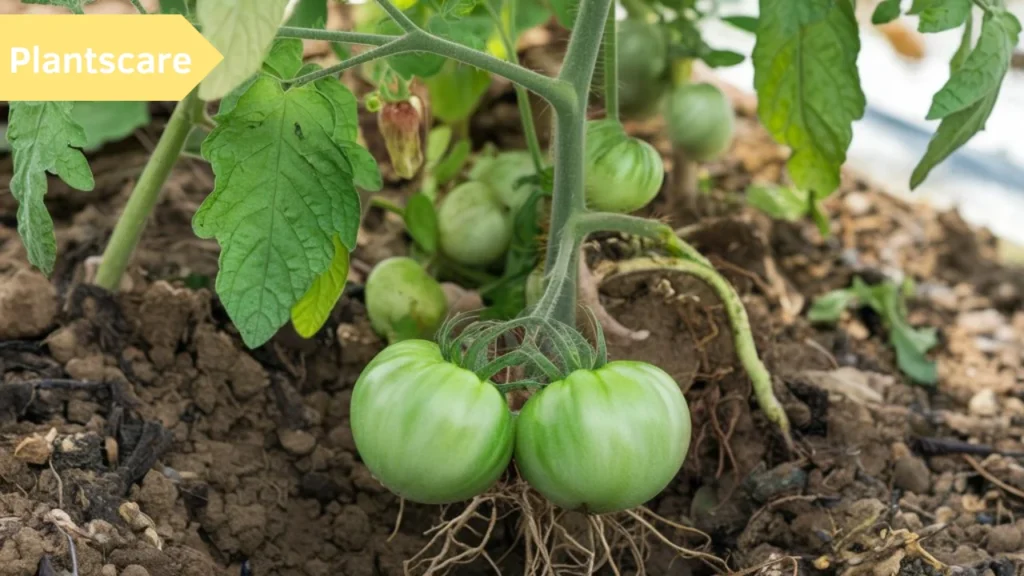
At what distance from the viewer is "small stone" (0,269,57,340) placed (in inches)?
57.4

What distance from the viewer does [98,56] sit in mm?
1176

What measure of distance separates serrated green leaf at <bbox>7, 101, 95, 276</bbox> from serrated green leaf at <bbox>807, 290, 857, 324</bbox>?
131cm

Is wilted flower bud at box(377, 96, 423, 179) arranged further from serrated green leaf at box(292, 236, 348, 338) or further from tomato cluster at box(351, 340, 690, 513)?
tomato cluster at box(351, 340, 690, 513)

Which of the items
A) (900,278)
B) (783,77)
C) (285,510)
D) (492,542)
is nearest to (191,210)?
(285,510)

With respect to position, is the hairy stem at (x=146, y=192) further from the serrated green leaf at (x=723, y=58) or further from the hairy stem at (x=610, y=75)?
the serrated green leaf at (x=723, y=58)

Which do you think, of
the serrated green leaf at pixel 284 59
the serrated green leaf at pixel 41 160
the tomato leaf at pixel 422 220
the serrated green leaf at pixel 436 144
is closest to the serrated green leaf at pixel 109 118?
the serrated green leaf at pixel 436 144

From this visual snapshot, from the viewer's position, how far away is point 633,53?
2004 mm

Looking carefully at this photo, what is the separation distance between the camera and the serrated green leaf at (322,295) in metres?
1.30

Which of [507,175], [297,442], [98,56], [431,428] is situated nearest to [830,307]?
[507,175]

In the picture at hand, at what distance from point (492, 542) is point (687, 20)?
41.5 inches

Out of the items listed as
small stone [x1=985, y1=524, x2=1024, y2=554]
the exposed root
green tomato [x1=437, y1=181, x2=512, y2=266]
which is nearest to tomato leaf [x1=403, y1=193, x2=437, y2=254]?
green tomato [x1=437, y1=181, x2=512, y2=266]

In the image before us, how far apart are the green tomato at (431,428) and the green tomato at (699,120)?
1.01 metres

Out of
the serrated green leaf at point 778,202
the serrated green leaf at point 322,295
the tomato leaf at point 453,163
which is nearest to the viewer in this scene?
the serrated green leaf at point 322,295

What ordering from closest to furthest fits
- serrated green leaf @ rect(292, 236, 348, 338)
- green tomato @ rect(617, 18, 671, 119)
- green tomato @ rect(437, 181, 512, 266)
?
serrated green leaf @ rect(292, 236, 348, 338) → green tomato @ rect(437, 181, 512, 266) → green tomato @ rect(617, 18, 671, 119)
